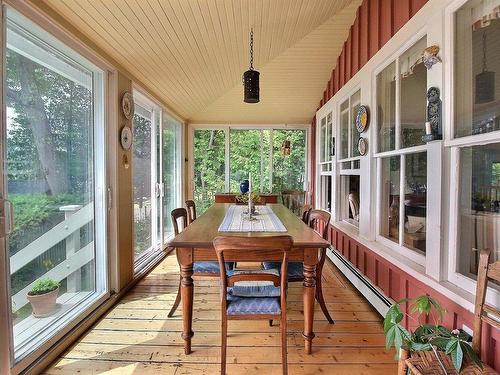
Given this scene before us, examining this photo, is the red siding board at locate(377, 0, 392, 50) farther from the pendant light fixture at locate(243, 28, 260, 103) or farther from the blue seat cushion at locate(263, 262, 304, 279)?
the blue seat cushion at locate(263, 262, 304, 279)

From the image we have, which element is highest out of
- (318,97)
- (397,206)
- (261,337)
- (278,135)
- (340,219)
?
(318,97)

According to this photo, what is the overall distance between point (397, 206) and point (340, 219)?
5.58 feet

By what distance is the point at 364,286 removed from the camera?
2969 millimetres

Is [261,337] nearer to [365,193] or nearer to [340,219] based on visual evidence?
[365,193]

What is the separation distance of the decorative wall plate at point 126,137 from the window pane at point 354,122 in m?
2.53

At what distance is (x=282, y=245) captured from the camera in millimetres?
1680

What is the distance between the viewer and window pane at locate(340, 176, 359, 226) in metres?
3.68

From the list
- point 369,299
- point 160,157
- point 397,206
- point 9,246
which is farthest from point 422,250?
point 160,157

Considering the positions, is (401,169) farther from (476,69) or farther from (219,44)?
(219,44)

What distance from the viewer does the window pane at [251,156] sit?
643cm

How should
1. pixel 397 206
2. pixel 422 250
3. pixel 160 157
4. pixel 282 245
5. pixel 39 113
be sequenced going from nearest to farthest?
pixel 282 245 → pixel 39 113 → pixel 422 250 → pixel 397 206 → pixel 160 157

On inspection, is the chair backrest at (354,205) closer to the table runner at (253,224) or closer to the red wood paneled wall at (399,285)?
the red wood paneled wall at (399,285)

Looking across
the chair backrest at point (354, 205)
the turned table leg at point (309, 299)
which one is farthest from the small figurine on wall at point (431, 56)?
the chair backrest at point (354, 205)

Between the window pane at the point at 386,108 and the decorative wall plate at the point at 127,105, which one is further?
the decorative wall plate at the point at 127,105
